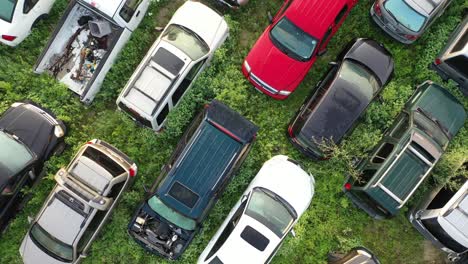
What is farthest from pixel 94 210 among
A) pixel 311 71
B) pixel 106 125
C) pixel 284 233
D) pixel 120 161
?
pixel 311 71

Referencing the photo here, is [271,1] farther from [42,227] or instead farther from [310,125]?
[42,227]

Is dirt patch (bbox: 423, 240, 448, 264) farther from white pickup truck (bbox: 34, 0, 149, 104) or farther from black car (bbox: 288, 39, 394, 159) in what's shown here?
white pickup truck (bbox: 34, 0, 149, 104)

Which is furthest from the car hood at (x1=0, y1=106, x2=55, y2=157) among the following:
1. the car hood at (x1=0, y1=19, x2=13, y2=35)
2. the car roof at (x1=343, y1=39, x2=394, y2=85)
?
the car roof at (x1=343, y1=39, x2=394, y2=85)

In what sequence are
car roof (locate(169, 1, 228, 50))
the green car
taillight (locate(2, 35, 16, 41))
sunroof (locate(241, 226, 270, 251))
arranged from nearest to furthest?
sunroof (locate(241, 226, 270, 251))
the green car
car roof (locate(169, 1, 228, 50))
taillight (locate(2, 35, 16, 41))

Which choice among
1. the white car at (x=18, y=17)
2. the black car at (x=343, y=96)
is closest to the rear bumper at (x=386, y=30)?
the black car at (x=343, y=96)

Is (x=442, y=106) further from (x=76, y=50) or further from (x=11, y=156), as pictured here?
(x=11, y=156)

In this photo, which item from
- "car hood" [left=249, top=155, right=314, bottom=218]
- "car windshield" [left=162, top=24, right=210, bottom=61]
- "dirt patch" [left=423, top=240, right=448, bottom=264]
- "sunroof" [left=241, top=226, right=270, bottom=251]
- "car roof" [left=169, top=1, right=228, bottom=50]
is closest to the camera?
"sunroof" [left=241, top=226, right=270, bottom=251]

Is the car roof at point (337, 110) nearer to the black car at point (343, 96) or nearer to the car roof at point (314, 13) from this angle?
the black car at point (343, 96)

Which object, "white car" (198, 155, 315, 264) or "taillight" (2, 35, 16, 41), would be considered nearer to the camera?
"white car" (198, 155, 315, 264)
